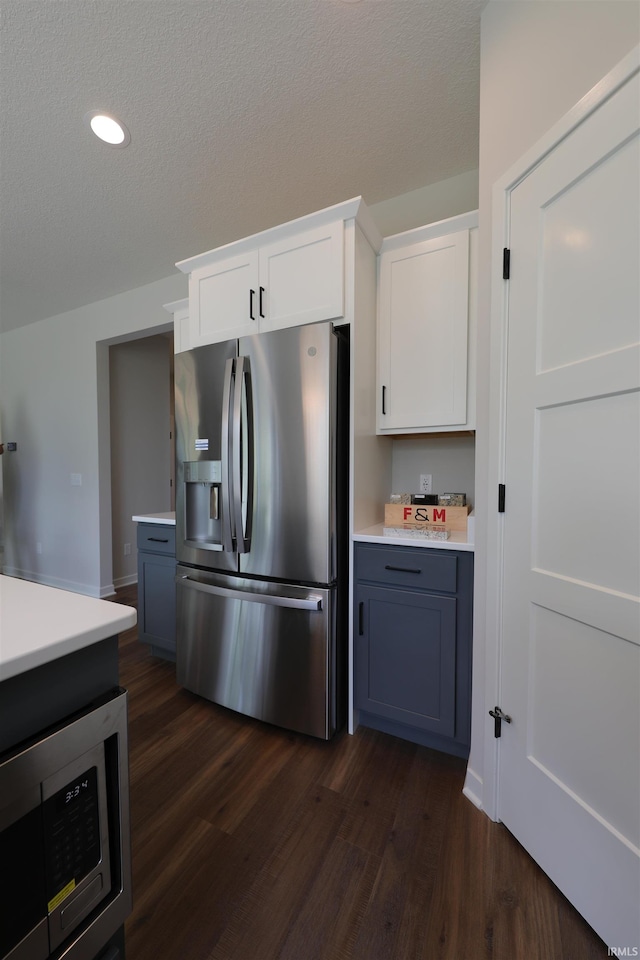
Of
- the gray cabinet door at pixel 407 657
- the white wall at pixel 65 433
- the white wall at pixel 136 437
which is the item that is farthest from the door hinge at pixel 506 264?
the white wall at pixel 136 437

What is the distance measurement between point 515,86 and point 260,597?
6.74 feet

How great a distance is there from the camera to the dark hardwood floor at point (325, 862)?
0.95 m

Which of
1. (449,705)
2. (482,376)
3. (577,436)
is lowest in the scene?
(449,705)

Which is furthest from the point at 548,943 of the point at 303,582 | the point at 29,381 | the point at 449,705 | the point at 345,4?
the point at 29,381

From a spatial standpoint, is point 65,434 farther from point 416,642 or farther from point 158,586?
point 416,642

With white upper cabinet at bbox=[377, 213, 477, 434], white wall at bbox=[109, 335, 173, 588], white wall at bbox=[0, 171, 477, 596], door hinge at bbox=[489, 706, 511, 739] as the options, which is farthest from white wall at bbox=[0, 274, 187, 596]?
door hinge at bbox=[489, 706, 511, 739]

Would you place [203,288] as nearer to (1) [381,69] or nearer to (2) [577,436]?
(1) [381,69]

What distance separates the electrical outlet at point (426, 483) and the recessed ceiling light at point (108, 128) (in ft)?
7.30

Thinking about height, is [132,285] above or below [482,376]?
above

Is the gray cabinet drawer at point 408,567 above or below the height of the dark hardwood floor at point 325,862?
above

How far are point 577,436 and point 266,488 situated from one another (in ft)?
3.82

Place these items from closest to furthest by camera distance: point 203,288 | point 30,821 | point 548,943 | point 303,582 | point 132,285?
point 30,821, point 548,943, point 303,582, point 203,288, point 132,285

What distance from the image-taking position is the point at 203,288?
2023 millimetres

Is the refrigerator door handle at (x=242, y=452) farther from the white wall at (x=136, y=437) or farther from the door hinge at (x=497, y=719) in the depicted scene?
the white wall at (x=136, y=437)
